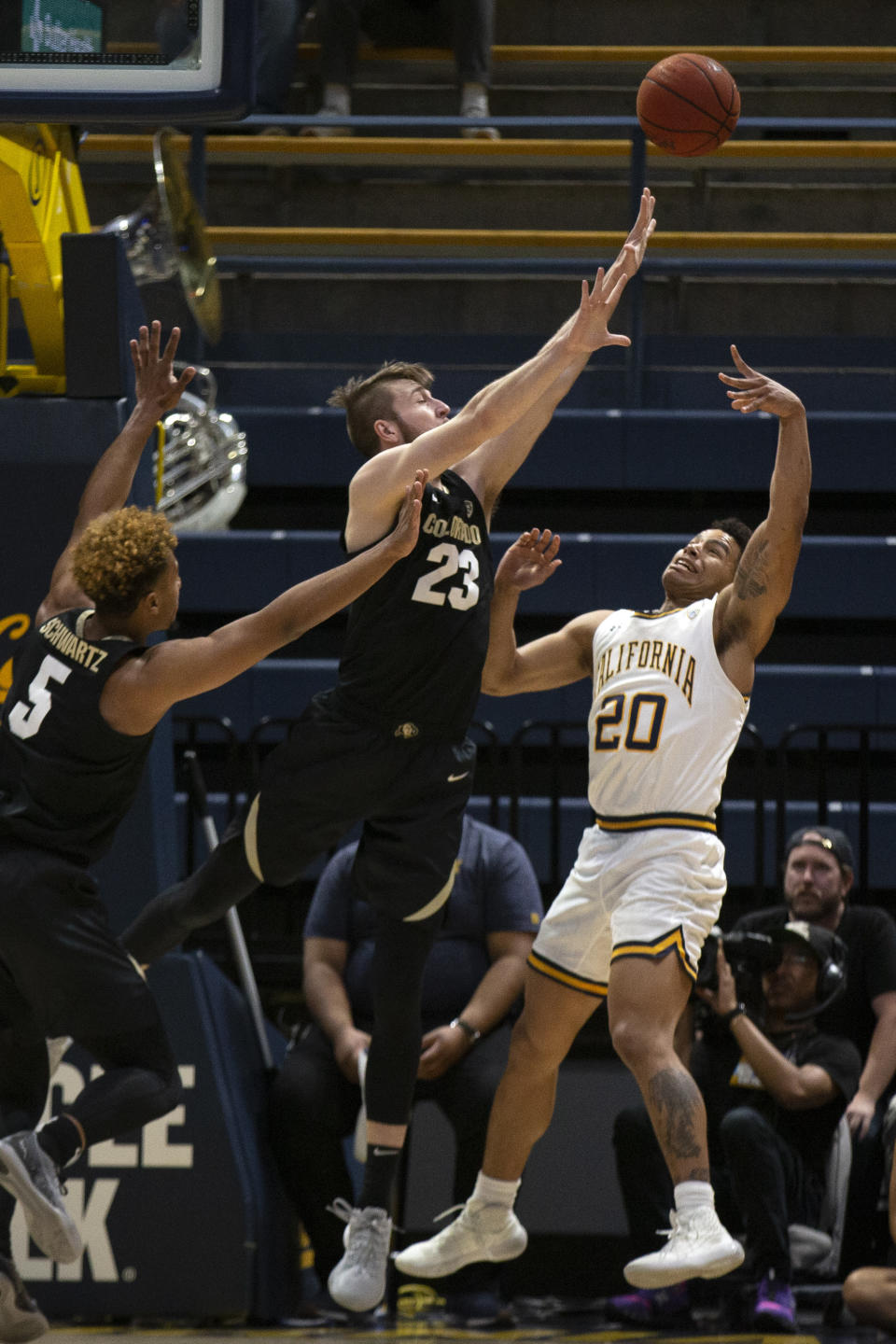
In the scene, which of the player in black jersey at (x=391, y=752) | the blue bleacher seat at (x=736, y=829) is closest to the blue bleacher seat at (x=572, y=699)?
the blue bleacher seat at (x=736, y=829)

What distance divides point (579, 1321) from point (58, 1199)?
2384mm

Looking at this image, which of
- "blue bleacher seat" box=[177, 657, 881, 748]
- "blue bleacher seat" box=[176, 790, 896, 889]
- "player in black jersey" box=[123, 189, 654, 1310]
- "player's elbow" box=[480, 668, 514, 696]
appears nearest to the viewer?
"player in black jersey" box=[123, 189, 654, 1310]

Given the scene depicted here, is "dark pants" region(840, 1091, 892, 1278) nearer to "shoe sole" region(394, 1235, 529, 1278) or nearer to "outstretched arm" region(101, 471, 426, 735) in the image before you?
"shoe sole" region(394, 1235, 529, 1278)

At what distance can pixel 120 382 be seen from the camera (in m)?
6.04

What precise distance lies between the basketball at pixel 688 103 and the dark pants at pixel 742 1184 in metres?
3.32

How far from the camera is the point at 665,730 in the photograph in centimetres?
526

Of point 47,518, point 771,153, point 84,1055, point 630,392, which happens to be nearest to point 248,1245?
point 84,1055

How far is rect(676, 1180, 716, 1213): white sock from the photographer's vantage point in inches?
188

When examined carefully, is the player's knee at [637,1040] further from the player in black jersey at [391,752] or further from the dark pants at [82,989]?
the dark pants at [82,989]

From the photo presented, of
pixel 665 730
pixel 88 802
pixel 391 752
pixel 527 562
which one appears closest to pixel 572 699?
pixel 527 562

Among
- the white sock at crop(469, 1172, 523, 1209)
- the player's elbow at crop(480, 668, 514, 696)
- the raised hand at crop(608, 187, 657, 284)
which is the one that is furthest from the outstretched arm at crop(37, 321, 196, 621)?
the white sock at crop(469, 1172, 523, 1209)

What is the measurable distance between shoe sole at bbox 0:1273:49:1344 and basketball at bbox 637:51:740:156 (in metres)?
3.80

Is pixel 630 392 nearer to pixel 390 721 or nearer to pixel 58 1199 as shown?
Result: pixel 390 721

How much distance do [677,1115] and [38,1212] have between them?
5.55ft
